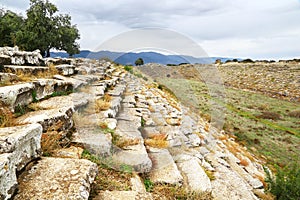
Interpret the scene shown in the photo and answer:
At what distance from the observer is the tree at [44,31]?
2223 centimetres

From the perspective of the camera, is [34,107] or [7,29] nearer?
[34,107]

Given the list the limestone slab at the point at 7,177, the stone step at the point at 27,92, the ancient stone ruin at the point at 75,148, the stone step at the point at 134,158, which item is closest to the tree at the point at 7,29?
the ancient stone ruin at the point at 75,148

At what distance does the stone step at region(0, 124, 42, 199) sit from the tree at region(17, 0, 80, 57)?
74.0 ft

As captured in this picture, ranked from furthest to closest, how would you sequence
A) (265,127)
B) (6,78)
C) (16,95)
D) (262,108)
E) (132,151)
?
(262,108) → (265,127) → (6,78) → (132,151) → (16,95)

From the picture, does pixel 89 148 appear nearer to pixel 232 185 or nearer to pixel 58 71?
pixel 232 185

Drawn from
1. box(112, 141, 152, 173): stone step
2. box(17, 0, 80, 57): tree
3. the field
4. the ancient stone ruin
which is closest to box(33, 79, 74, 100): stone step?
the ancient stone ruin

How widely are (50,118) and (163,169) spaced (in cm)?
197

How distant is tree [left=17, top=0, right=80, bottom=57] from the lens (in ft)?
72.9

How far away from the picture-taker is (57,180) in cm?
213

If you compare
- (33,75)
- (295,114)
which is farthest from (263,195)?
(295,114)

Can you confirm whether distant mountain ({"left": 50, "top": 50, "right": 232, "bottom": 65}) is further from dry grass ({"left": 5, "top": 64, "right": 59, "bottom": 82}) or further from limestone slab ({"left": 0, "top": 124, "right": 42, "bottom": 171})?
limestone slab ({"left": 0, "top": 124, "right": 42, "bottom": 171})

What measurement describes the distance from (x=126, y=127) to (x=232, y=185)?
2.47 m

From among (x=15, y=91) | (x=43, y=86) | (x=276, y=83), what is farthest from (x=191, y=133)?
(x=276, y=83)

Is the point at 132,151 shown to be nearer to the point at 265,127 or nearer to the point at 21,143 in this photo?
the point at 21,143
